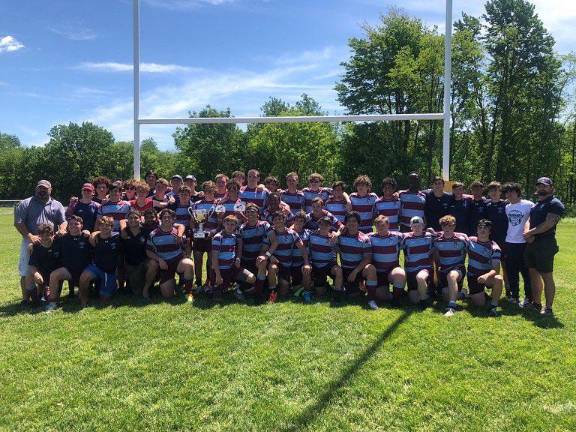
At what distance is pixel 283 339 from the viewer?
4992 mm

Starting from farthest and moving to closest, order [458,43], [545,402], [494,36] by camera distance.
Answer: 1. [494,36]
2. [458,43]
3. [545,402]

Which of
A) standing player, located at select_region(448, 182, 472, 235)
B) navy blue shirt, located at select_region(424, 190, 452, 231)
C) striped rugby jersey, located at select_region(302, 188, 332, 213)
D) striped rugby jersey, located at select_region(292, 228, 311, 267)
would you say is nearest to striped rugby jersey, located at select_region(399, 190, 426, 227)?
navy blue shirt, located at select_region(424, 190, 452, 231)

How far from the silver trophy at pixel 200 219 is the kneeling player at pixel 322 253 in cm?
164

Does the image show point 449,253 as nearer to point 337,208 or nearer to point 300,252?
point 337,208

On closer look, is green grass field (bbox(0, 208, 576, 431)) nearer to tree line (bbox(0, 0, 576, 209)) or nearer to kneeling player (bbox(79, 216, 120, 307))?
kneeling player (bbox(79, 216, 120, 307))

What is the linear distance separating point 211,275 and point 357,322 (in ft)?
7.83

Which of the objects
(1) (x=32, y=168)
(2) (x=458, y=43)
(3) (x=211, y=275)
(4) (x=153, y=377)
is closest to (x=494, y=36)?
(2) (x=458, y=43)

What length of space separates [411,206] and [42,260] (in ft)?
17.7

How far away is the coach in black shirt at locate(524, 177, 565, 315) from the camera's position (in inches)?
228

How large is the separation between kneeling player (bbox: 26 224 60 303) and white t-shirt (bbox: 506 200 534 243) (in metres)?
6.29

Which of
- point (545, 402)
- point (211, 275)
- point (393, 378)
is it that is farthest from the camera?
point (211, 275)

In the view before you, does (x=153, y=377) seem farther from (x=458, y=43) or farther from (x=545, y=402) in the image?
(x=458, y=43)

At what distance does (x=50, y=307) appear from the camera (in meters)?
6.31

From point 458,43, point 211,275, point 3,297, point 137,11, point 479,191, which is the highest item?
point 458,43
